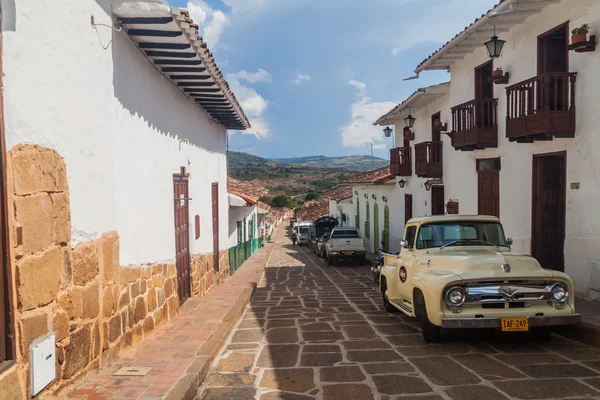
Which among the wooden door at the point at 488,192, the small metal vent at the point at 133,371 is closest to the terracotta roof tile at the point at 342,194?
the wooden door at the point at 488,192

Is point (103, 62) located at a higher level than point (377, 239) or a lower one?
higher

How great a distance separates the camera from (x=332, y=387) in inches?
189

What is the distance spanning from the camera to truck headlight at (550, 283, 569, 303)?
572cm

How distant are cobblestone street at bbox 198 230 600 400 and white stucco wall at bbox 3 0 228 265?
75.9 inches

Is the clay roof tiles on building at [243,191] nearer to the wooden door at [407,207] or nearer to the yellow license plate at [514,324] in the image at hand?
the wooden door at [407,207]

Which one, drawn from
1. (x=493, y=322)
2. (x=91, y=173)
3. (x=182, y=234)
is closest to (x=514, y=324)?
(x=493, y=322)

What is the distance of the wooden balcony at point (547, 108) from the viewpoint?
874 cm

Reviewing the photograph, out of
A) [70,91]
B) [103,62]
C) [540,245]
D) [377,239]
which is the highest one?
[103,62]

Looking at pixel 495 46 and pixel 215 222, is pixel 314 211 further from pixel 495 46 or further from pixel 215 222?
pixel 495 46

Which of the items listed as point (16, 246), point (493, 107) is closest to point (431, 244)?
point (16, 246)

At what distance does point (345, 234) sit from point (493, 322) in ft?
51.6

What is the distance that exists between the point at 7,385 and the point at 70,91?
93.6 inches

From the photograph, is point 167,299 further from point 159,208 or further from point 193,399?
point 193,399

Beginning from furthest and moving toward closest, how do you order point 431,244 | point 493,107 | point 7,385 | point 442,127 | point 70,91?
1. point 442,127
2. point 493,107
3. point 431,244
4. point 70,91
5. point 7,385
